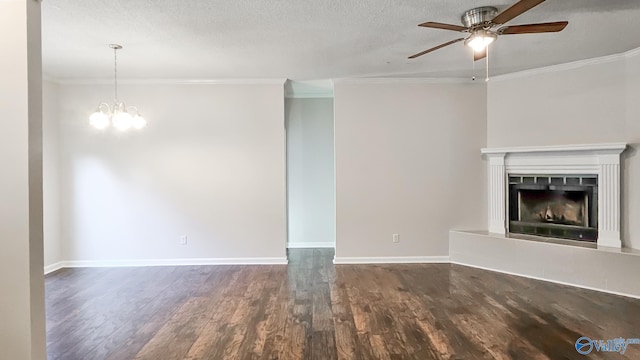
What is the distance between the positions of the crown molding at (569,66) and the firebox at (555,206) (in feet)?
4.35

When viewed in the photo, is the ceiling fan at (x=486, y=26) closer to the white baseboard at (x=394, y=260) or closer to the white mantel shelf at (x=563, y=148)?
the white mantel shelf at (x=563, y=148)

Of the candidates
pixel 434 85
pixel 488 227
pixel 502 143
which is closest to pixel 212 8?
pixel 434 85

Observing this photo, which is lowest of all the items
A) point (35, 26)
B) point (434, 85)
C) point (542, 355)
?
point (542, 355)

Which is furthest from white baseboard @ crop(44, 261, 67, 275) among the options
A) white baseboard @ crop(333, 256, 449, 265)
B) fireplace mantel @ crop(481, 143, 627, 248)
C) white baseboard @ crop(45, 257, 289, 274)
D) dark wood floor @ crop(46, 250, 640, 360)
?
fireplace mantel @ crop(481, 143, 627, 248)

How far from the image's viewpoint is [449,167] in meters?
5.13

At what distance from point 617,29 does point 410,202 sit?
287cm

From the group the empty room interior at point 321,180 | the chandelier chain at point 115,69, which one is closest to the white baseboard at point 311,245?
the empty room interior at point 321,180

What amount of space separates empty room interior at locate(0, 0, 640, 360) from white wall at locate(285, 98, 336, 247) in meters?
0.04

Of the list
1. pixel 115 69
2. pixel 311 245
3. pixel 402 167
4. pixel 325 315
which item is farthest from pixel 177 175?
pixel 402 167

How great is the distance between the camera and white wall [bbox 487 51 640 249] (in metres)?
4.05

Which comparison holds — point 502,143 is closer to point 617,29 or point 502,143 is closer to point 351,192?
point 617,29

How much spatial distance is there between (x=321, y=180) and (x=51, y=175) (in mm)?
3902

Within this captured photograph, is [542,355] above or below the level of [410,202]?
below

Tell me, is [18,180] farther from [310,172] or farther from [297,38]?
[310,172]
